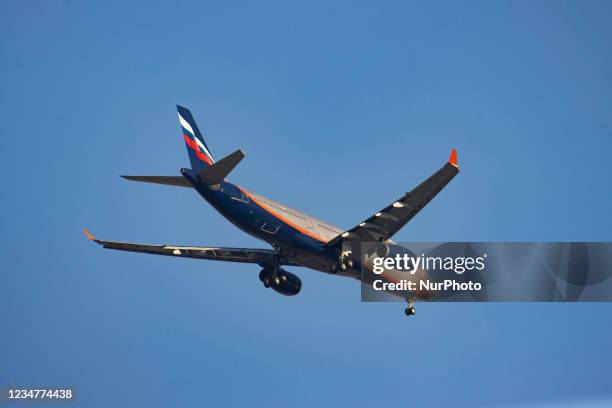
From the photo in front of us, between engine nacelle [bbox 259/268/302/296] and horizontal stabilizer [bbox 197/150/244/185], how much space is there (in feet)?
33.2

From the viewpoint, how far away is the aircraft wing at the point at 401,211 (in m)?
41.3

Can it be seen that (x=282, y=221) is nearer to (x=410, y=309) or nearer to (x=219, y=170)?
(x=219, y=170)

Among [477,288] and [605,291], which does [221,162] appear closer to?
[477,288]

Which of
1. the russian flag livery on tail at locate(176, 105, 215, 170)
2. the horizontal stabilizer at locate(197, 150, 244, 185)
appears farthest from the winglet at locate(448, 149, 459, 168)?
the russian flag livery on tail at locate(176, 105, 215, 170)

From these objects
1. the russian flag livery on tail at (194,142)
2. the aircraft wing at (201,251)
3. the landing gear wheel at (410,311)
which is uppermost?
the russian flag livery on tail at (194,142)

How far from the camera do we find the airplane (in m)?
43.2

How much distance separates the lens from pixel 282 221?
1826 inches

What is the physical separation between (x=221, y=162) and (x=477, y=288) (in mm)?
14261

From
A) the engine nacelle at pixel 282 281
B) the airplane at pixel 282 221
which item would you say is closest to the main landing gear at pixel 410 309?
the airplane at pixel 282 221

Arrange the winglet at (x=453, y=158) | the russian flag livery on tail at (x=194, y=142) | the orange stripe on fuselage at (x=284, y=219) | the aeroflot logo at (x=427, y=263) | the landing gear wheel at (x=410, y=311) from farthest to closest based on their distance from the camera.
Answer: the landing gear wheel at (x=410, y=311) < the russian flag livery on tail at (x=194, y=142) < the orange stripe on fuselage at (x=284, y=219) < the aeroflot logo at (x=427, y=263) < the winglet at (x=453, y=158)

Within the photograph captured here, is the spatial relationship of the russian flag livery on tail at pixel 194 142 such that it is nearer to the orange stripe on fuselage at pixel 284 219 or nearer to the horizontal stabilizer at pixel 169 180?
the horizontal stabilizer at pixel 169 180

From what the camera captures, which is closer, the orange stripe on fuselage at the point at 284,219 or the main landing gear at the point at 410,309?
the orange stripe on fuselage at the point at 284,219

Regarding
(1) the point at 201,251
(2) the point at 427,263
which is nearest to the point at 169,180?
(1) the point at 201,251

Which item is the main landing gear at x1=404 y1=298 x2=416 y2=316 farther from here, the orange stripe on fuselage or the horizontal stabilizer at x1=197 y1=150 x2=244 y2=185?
the horizontal stabilizer at x1=197 y1=150 x2=244 y2=185
